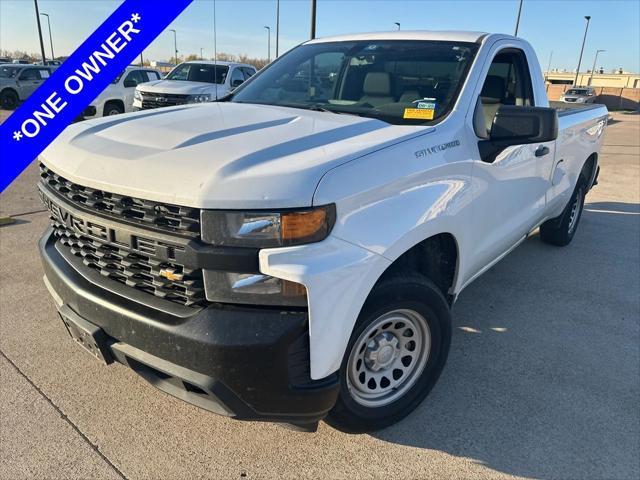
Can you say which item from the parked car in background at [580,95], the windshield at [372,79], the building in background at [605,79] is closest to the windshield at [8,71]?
the windshield at [372,79]

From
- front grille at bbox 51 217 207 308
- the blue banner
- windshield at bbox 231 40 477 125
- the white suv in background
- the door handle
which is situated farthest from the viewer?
the white suv in background

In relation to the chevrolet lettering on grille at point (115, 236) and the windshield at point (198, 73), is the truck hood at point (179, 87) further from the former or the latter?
the chevrolet lettering on grille at point (115, 236)

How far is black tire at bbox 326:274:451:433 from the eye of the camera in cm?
222

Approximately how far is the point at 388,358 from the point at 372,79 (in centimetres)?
180

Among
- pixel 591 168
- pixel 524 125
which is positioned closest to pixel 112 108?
pixel 591 168

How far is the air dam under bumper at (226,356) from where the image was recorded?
1.90 metres

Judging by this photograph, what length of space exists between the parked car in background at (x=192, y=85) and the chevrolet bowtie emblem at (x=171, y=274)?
902 centimetres

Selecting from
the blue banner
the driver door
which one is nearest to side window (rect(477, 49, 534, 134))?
the driver door

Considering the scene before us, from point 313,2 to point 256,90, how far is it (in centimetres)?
831

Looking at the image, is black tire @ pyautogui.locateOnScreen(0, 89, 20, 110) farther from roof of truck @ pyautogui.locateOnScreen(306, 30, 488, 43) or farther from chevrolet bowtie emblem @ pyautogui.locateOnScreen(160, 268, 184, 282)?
chevrolet bowtie emblem @ pyautogui.locateOnScreen(160, 268, 184, 282)

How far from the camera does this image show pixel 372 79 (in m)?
3.32

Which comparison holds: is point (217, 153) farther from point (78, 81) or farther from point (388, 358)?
point (78, 81)

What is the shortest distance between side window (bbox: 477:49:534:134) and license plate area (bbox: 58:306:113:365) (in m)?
2.91

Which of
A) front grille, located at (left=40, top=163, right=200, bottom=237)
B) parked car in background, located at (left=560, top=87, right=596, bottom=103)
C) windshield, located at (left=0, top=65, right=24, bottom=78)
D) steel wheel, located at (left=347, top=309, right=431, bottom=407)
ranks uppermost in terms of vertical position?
front grille, located at (left=40, top=163, right=200, bottom=237)
